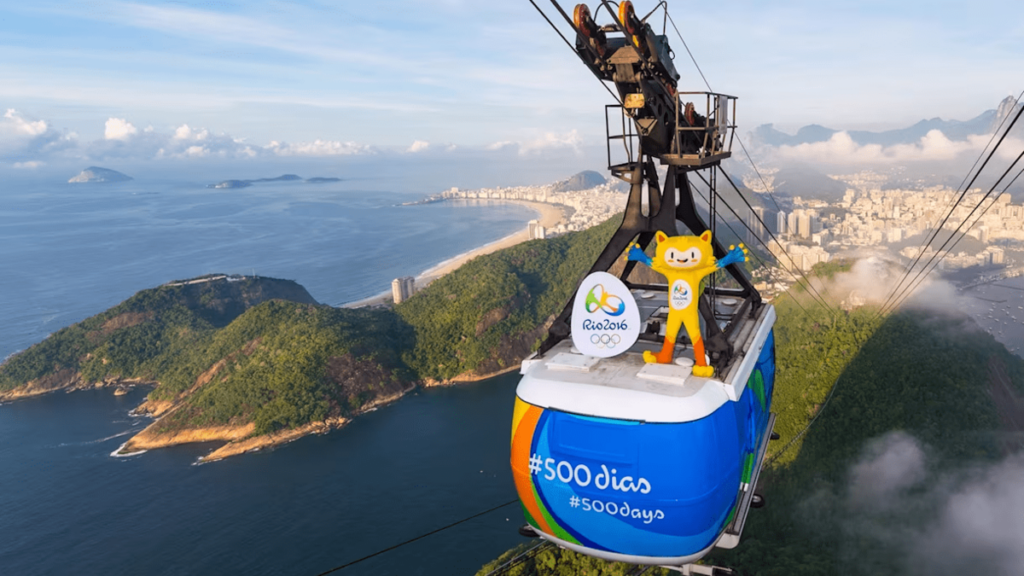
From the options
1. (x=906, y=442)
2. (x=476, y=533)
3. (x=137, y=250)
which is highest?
(x=137, y=250)

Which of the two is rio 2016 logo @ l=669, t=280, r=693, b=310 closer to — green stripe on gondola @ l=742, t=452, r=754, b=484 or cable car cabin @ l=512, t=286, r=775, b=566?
cable car cabin @ l=512, t=286, r=775, b=566

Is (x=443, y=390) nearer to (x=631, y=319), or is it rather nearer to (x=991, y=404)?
(x=991, y=404)

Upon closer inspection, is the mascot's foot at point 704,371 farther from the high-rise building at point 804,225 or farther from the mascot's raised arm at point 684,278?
the high-rise building at point 804,225

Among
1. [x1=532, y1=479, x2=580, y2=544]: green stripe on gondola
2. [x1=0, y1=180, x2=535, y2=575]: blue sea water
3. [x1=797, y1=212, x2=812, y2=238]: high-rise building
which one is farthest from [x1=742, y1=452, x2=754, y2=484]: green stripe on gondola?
[x1=797, y1=212, x2=812, y2=238]: high-rise building

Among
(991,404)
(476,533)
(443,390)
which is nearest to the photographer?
(991,404)

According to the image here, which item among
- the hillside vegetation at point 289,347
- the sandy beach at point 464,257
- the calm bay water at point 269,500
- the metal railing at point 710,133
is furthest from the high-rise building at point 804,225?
the metal railing at point 710,133

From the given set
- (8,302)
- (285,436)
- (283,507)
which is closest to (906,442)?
(283,507)

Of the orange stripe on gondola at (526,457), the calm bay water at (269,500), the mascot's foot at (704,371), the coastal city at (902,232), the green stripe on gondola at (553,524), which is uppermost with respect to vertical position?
the mascot's foot at (704,371)
